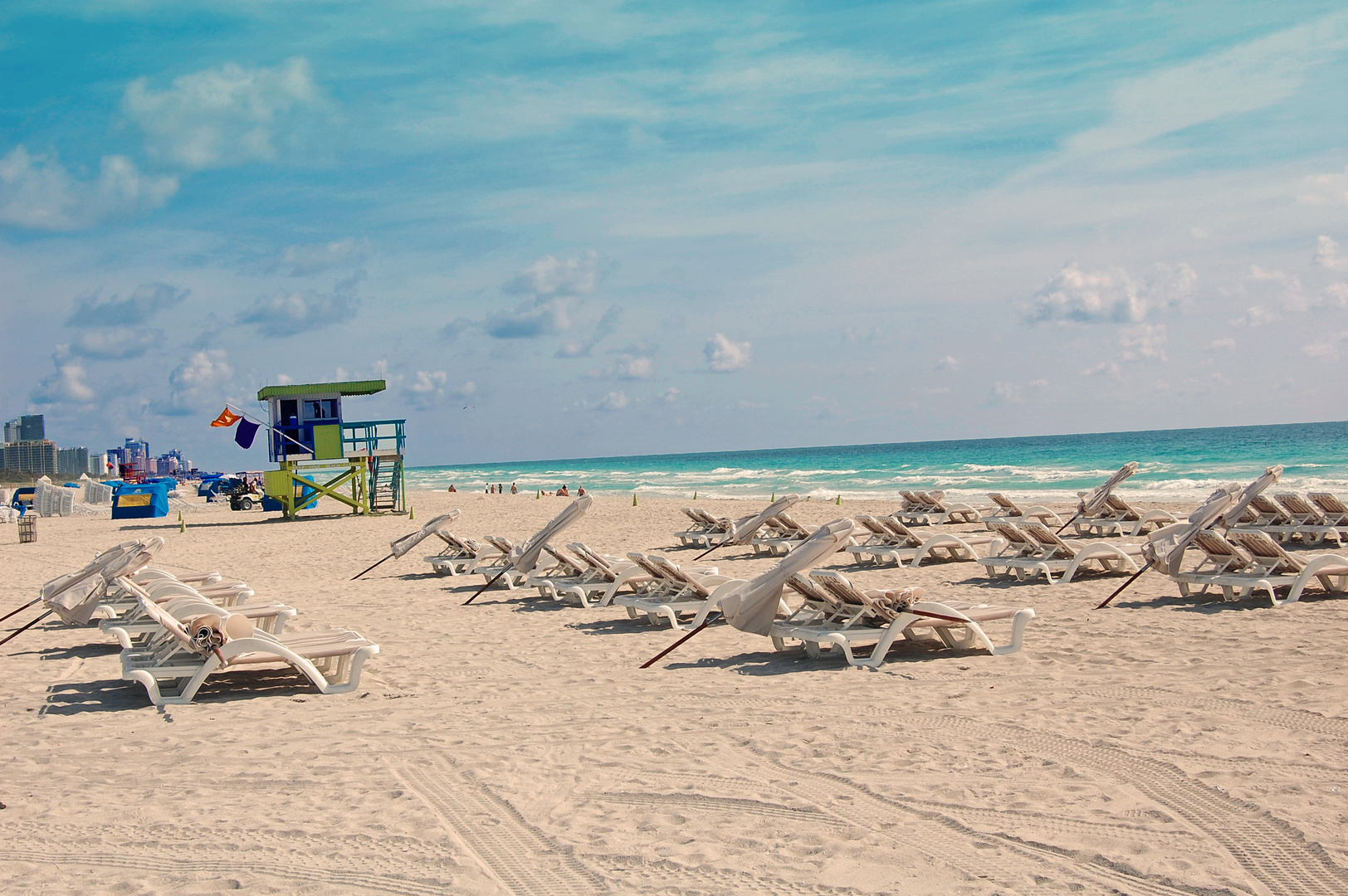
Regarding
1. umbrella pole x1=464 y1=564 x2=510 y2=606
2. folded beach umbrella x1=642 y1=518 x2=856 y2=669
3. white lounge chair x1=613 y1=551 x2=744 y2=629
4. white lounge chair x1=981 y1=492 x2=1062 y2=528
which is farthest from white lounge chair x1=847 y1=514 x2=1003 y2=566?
folded beach umbrella x1=642 y1=518 x2=856 y2=669

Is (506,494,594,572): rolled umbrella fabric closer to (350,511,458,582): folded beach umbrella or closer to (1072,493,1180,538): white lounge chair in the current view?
(350,511,458,582): folded beach umbrella

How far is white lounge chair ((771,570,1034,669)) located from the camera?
21.5 feet

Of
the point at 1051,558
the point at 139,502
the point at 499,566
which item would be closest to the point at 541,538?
the point at 499,566

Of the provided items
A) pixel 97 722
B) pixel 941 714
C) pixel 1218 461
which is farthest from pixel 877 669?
pixel 1218 461

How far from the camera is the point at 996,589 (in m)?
10.0

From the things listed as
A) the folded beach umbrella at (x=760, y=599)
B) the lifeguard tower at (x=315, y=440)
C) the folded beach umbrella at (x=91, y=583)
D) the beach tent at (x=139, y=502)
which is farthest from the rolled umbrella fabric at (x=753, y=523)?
the beach tent at (x=139, y=502)

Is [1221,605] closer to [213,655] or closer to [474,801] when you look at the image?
[474,801]

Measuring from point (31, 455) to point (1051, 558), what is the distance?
15713cm

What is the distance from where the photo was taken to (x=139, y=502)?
31672 millimetres

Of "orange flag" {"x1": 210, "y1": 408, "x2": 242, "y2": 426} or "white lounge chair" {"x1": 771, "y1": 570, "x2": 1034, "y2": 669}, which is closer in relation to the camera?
"white lounge chair" {"x1": 771, "y1": 570, "x2": 1034, "y2": 669}

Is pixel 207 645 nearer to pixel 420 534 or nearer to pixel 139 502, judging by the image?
pixel 420 534

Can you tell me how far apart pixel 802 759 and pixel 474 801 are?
5.05ft

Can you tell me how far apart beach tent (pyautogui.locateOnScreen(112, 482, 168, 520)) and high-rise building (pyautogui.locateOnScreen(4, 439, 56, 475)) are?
119613mm

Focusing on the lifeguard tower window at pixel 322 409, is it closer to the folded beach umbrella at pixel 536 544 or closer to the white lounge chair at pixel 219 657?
the folded beach umbrella at pixel 536 544
